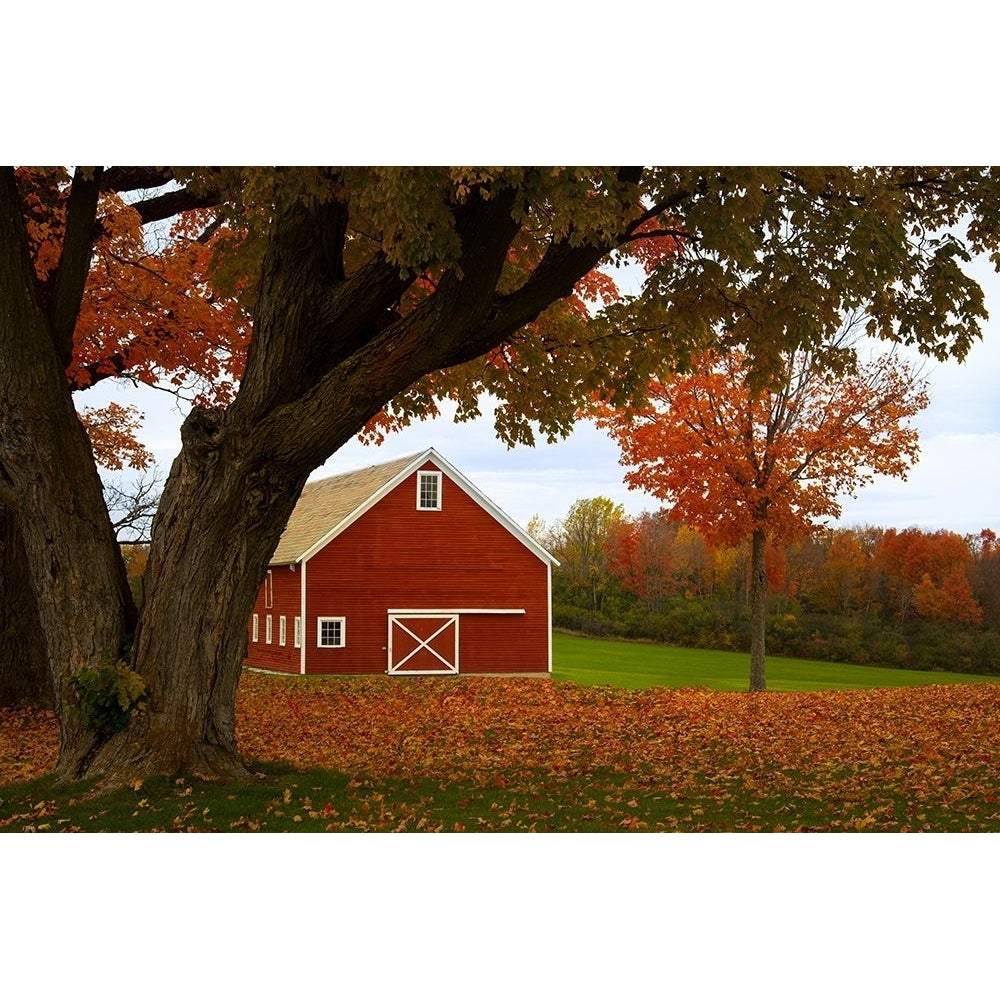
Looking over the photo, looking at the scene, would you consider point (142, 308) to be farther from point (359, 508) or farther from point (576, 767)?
point (359, 508)

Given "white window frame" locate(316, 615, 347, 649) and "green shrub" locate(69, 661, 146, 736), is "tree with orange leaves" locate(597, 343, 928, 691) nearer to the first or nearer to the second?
"white window frame" locate(316, 615, 347, 649)

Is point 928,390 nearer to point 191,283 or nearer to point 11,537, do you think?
point 191,283

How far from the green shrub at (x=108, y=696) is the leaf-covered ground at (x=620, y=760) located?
81 cm

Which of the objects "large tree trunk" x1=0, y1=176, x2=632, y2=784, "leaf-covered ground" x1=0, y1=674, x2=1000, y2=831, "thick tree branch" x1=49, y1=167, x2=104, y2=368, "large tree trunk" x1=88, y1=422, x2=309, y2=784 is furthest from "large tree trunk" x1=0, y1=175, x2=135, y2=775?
"leaf-covered ground" x1=0, y1=674, x2=1000, y2=831

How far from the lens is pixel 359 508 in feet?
79.3

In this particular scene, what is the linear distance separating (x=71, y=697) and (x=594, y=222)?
5665 millimetres

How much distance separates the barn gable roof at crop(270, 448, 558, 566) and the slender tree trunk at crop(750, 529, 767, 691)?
280 inches

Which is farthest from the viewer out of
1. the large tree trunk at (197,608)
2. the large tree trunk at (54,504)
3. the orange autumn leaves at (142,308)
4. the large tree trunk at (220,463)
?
A: the orange autumn leaves at (142,308)

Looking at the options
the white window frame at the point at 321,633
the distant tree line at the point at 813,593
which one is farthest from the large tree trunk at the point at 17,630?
the distant tree line at the point at 813,593

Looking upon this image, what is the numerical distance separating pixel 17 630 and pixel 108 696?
6577 mm

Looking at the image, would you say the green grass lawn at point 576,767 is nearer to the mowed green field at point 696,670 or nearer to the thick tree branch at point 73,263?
the thick tree branch at point 73,263

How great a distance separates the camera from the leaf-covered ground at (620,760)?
8.02 metres

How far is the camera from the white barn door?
79.0 ft

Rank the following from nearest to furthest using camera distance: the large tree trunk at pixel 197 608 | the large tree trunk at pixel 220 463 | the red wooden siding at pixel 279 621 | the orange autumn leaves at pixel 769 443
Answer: the large tree trunk at pixel 220 463 < the large tree trunk at pixel 197 608 < the orange autumn leaves at pixel 769 443 < the red wooden siding at pixel 279 621
